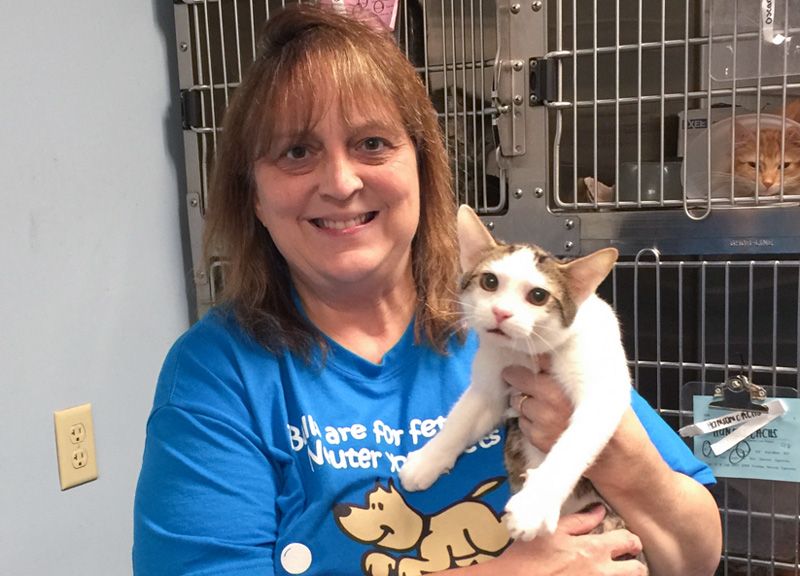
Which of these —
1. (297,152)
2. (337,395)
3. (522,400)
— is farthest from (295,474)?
(297,152)

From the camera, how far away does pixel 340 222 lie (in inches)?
37.5

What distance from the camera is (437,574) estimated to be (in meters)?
0.83

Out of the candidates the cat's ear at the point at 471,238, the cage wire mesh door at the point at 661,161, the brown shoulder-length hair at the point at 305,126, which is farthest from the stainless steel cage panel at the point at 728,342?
the cat's ear at the point at 471,238

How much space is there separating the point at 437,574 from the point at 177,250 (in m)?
0.96

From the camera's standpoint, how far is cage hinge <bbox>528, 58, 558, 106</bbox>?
123 centimetres

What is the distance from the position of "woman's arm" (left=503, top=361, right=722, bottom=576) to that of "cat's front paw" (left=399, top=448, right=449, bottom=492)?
4.4 inches

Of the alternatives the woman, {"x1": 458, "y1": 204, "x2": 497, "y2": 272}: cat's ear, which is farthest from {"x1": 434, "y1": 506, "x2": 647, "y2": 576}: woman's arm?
{"x1": 458, "y1": 204, "x2": 497, "y2": 272}: cat's ear

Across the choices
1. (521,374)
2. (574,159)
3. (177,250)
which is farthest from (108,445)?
(574,159)

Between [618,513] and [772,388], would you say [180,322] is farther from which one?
[772,388]

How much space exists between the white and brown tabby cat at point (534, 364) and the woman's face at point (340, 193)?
6.0 inches

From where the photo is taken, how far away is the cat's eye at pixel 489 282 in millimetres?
791

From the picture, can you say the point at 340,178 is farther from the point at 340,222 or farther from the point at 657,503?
the point at 657,503

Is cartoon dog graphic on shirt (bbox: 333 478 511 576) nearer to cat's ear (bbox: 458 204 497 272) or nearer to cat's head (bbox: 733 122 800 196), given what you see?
cat's ear (bbox: 458 204 497 272)

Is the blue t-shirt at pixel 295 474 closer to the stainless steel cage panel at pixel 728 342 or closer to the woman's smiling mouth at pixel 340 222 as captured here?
the woman's smiling mouth at pixel 340 222
